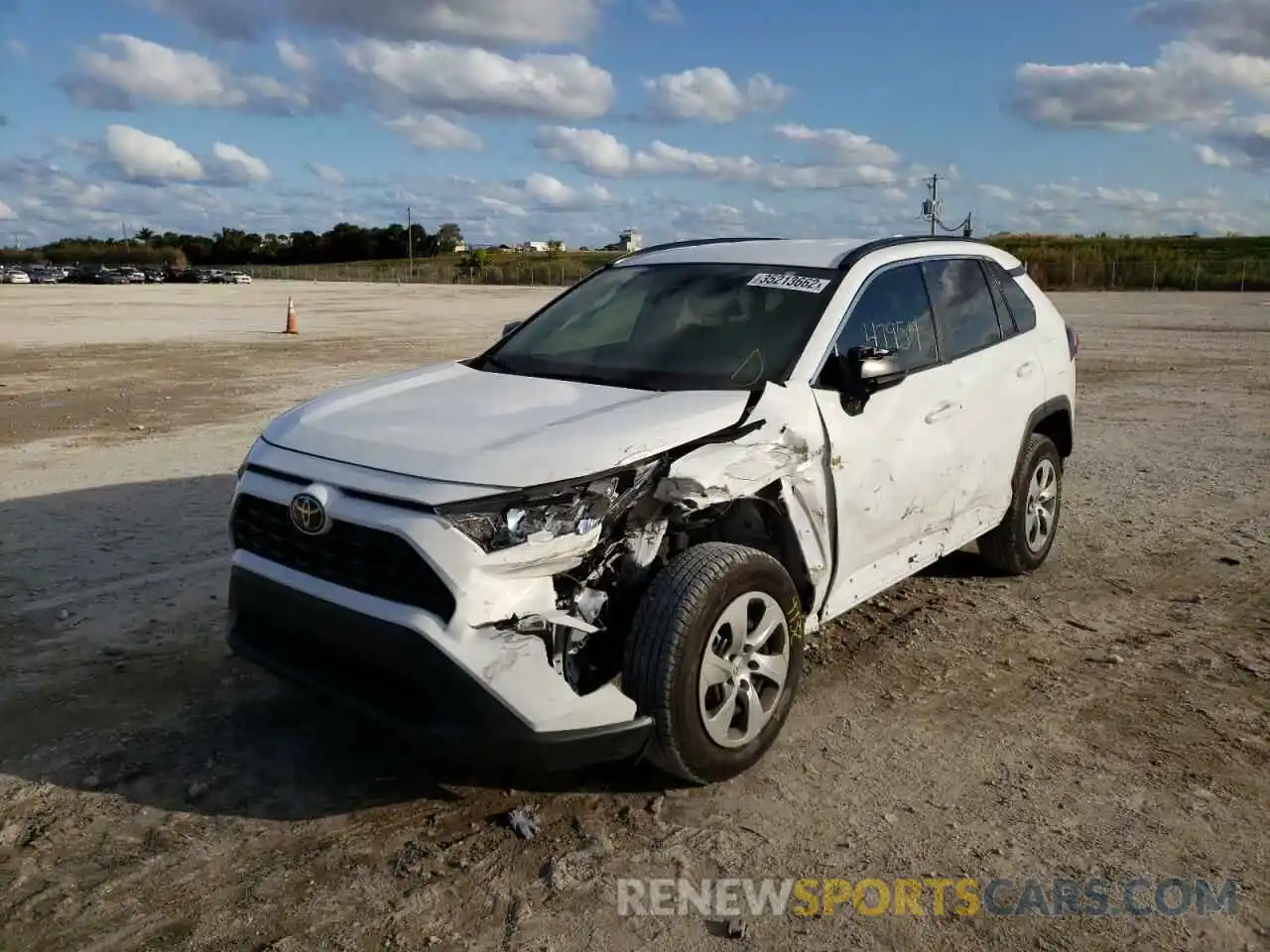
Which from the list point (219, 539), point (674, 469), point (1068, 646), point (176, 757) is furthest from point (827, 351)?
point (219, 539)

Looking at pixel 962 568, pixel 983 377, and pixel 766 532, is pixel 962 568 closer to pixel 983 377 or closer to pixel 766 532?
pixel 983 377

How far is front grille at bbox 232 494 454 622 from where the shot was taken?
3305 mm

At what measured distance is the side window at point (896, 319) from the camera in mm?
4613

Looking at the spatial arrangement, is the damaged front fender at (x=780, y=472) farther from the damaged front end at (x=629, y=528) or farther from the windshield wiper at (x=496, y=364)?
the windshield wiper at (x=496, y=364)

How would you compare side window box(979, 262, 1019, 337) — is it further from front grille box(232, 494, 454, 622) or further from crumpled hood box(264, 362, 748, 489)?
front grille box(232, 494, 454, 622)

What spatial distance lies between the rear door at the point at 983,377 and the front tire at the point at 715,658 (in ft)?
5.50

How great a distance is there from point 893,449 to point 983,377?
3.48ft

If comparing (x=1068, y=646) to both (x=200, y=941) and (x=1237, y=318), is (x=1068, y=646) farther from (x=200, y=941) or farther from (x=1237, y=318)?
(x=1237, y=318)

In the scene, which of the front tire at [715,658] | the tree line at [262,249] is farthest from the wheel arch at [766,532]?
the tree line at [262,249]

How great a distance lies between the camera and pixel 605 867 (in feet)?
10.8

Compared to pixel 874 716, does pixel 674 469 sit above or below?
above

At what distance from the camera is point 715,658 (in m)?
3.62

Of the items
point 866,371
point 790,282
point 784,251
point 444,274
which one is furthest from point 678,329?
point 444,274

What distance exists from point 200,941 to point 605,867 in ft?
3.78
